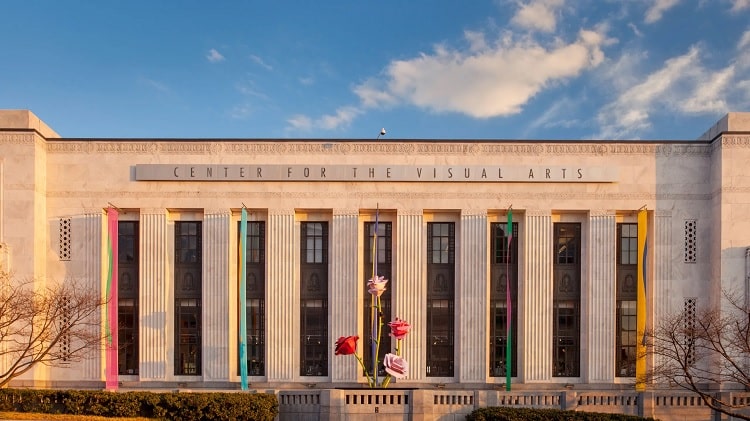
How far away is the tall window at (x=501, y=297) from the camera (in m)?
24.5

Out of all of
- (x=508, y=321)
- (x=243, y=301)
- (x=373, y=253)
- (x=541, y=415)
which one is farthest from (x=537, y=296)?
(x=243, y=301)

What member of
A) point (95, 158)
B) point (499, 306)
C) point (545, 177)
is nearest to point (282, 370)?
point (499, 306)

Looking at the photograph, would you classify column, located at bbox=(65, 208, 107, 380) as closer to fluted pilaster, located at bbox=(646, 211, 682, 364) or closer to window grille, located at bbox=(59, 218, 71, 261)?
window grille, located at bbox=(59, 218, 71, 261)

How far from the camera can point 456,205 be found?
24234mm

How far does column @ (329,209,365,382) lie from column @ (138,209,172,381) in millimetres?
8848

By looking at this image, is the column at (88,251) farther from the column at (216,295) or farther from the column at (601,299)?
the column at (601,299)

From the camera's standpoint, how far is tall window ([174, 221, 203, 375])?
24.4 meters

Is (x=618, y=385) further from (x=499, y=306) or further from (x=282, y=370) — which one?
(x=282, y=370)

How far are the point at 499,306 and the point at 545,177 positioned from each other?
734cm

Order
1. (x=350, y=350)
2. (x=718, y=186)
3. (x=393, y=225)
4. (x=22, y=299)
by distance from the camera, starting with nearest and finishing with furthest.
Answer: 1. (x=350, y=350)
2. (x=22, y=299)
3. (x=718, y=186)
4. (x=393, y=225)

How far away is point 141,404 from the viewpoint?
735 inches

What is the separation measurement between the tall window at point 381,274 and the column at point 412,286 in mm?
590

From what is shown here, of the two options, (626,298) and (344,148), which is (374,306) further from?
(626,298)

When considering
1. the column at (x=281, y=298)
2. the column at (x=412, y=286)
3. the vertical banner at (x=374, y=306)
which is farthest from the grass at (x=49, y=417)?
the column at (x=412, y=286)
